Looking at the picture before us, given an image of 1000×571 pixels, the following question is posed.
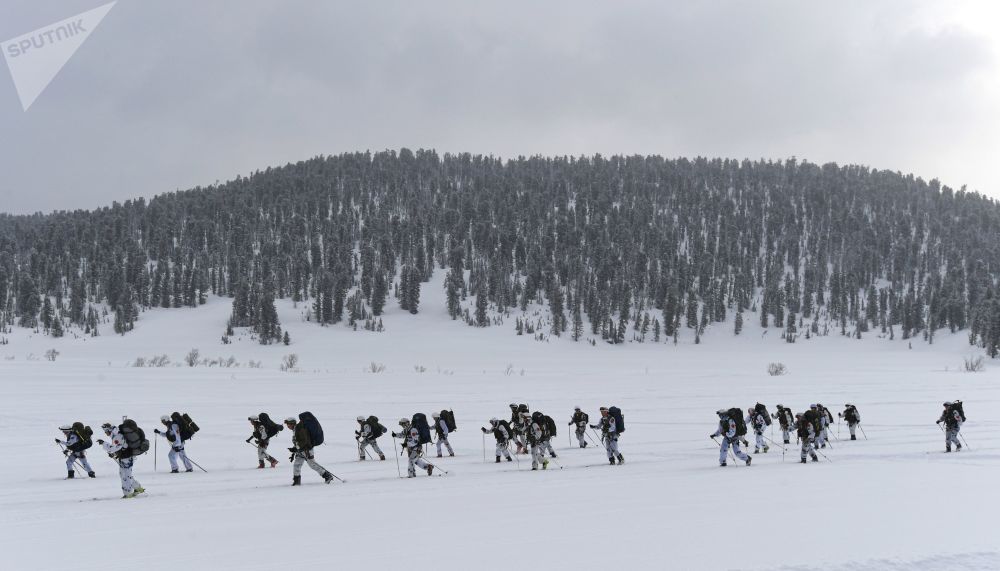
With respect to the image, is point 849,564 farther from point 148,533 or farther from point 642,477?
point 148,533

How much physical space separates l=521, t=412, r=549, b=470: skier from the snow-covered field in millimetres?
420

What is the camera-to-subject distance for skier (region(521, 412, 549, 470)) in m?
16.0

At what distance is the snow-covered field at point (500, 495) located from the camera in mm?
8461

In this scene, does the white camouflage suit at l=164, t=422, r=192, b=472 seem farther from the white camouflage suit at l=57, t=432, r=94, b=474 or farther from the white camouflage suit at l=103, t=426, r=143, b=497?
the white camouflage suit at l=103, t=426, r=143, b=497

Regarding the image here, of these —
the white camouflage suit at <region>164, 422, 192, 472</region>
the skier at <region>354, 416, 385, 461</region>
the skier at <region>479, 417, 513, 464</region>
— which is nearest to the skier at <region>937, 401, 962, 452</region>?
the skier at <region>479, 417, 513, 464</region>

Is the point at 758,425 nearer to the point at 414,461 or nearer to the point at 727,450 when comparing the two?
the point at 727,450

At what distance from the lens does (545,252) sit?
373 feet

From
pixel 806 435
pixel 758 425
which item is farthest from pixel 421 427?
pixel 758 425

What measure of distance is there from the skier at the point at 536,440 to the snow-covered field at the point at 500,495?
420mm

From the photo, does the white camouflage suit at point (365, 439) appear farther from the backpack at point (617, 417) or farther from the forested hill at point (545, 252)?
the forested hill at point (545, 252)

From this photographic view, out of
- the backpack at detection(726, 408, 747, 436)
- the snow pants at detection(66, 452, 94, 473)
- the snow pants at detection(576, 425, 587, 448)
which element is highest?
the backpack at detection(726, 408, 747, 436)

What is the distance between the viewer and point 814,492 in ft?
41.2

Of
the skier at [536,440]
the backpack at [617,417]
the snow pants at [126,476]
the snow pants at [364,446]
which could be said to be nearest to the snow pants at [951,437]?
the backpack at [617,417]

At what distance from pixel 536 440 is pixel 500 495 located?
11.6 feet
